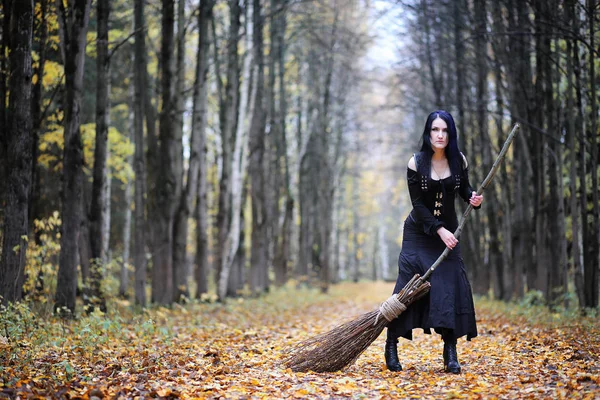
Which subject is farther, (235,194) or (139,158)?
(235,194)

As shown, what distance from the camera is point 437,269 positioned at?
6.29 meters

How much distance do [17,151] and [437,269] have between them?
565 centimetres

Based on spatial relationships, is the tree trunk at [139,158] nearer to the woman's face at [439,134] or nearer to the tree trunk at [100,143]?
the tree trunk at [100,143]

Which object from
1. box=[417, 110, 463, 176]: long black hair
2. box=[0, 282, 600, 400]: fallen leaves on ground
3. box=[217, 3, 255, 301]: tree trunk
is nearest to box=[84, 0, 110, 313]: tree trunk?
box=[0, 282, 600, 400]: fallen leaves on ground

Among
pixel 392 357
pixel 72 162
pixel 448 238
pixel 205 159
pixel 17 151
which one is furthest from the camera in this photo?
pixel 205 159

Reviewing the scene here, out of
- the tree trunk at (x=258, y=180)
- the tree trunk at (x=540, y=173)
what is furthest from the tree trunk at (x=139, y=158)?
the tree trunk at (x=540, y=173)

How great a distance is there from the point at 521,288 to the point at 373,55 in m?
22.0

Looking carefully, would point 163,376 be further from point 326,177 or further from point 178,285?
point 326,177

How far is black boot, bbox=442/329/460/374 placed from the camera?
6109mm

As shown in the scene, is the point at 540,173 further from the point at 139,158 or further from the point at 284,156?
the point at 284,156

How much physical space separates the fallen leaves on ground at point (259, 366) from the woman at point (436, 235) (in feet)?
1.39

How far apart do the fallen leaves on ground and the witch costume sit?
0.41 meters

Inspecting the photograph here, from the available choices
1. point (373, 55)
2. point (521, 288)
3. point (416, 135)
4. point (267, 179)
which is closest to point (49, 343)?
point (521, 288)

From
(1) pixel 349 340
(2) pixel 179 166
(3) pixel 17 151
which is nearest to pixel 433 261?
(1) pixel 349 340
